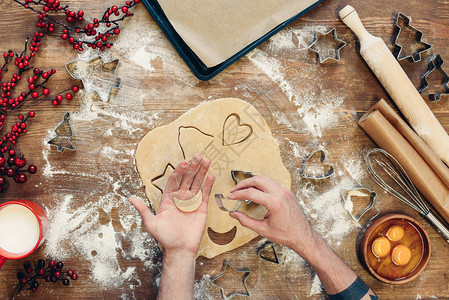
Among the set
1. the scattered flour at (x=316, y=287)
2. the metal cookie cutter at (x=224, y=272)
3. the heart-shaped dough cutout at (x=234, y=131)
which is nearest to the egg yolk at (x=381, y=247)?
the scattered flour at (x=316, y=287)

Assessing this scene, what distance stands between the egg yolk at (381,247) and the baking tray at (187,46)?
2.88ft

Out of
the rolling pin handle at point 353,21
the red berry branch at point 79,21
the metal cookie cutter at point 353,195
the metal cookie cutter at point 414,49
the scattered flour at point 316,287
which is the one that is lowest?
the scattered flour at point 316,287

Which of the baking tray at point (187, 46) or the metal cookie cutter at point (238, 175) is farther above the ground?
the baking tray at point (187, 46)

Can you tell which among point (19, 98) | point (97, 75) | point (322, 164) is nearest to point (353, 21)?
point (322, 164)

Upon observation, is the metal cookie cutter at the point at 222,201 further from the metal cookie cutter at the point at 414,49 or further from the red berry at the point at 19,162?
the metal cookie cutter at the point at 414,49

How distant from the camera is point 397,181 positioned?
137 centimetres

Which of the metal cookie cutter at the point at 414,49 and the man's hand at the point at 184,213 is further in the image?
the metal cookie cutter at the point at 414,49

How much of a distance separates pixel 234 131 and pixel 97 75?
1.88 ft

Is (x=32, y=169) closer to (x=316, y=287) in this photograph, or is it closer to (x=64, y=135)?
(x=64, y=135)

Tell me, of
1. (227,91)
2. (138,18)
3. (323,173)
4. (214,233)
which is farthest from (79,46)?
(323,173)

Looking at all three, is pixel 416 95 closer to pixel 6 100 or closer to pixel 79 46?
pixel 79 46

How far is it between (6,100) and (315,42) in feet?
3.95

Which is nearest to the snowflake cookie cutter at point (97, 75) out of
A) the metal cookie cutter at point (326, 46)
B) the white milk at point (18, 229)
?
the white milk at point (18, 229)

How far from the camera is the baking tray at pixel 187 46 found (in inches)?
51.6
